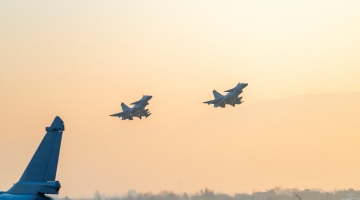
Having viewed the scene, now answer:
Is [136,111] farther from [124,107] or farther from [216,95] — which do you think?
[216,95]

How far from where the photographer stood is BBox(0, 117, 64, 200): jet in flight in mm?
33344

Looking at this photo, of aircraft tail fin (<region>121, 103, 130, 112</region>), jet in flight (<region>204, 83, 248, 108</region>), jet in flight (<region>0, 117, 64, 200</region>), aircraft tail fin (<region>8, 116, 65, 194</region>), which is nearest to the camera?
jet in flight (<region>0, 117, 64, 200</region>)

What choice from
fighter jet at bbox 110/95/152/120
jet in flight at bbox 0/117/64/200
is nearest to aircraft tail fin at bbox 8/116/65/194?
jet in flight at bbox 0/117/64/200

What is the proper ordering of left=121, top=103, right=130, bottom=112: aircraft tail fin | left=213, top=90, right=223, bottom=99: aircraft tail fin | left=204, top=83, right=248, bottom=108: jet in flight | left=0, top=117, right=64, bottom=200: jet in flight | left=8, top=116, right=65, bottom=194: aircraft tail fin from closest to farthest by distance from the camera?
left=0, top=117, right=64, bottom=200: jet in flight → left=8, top=116, right=65, bottom=194: aircraft tail fin → left=204, top=83, right=248, bottom=108: jet in flight → left=213, top=90, right=223, bottom=99: aircraft tail fin → left=121, top=103, right=130, bottom=112: aircraft tail fin

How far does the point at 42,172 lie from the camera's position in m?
33.6

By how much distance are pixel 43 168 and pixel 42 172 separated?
0.18 metres

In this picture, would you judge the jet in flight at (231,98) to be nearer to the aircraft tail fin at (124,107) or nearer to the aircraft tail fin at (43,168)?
the aircraft tail fin at (124,107)

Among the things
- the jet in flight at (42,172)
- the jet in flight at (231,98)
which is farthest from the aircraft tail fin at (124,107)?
the jet in flight at (42,172)

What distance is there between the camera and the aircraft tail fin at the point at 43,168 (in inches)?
1318

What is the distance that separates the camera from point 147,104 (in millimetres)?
85688

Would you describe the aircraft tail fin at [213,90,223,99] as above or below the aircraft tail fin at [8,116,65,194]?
above

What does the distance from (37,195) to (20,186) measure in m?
1.22

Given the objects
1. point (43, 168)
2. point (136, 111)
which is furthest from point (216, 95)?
point (43, 168)

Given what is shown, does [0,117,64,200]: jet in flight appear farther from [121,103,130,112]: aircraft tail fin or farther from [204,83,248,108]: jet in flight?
[121,103,130,112]: aircraft tail fin
